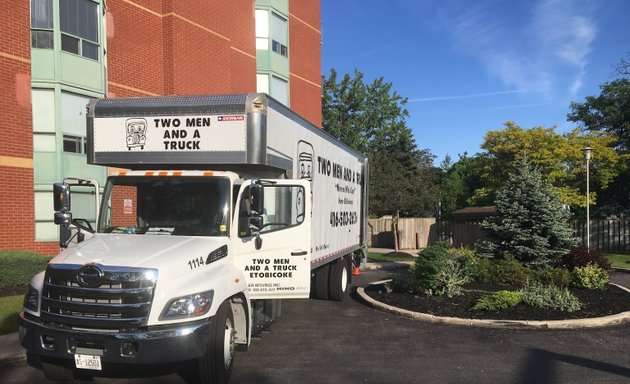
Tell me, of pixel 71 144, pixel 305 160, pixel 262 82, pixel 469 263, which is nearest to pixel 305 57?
pixel 262 82

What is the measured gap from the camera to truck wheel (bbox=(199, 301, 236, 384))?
4848 mm

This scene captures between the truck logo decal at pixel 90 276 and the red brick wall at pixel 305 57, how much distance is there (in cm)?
2218

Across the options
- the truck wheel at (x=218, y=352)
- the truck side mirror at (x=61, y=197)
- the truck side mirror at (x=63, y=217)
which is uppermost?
the truck side mirror at (x=61, y=197)

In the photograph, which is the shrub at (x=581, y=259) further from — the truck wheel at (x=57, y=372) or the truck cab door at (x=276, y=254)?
the truck wheel at (x=57, y=372)

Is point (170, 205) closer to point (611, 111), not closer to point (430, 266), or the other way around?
point (430, 266)

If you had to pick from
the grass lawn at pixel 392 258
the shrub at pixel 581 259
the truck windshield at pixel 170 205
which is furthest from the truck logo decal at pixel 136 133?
the grass lawn at pixel 392 258

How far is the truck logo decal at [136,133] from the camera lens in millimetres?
6035

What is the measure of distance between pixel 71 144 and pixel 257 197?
12.2 metres

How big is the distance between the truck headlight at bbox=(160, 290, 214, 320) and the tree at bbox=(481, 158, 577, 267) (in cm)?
972

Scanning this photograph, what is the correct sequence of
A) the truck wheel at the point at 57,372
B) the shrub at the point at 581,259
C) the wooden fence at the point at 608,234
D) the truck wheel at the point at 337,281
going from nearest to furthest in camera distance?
1. the truck wheel at the point at 57,372
2. the truck wheel at the point at 337,281
3. the shrub at the point at 581,259
4. the wooden fence at the point at 608,234

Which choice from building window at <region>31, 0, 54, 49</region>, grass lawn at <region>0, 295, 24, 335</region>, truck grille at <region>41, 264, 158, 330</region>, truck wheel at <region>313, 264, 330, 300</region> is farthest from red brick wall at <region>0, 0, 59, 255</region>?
truck grille at <region>41, 264, 158, 330</region>

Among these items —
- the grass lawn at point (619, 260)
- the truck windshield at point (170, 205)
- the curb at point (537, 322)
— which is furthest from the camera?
the grass lawn at point (619, 260)

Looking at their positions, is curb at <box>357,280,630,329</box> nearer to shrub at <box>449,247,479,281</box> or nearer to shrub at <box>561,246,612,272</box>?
shrub at <box>449,247,479,281</box>

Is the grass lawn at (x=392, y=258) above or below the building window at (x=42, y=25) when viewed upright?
below
